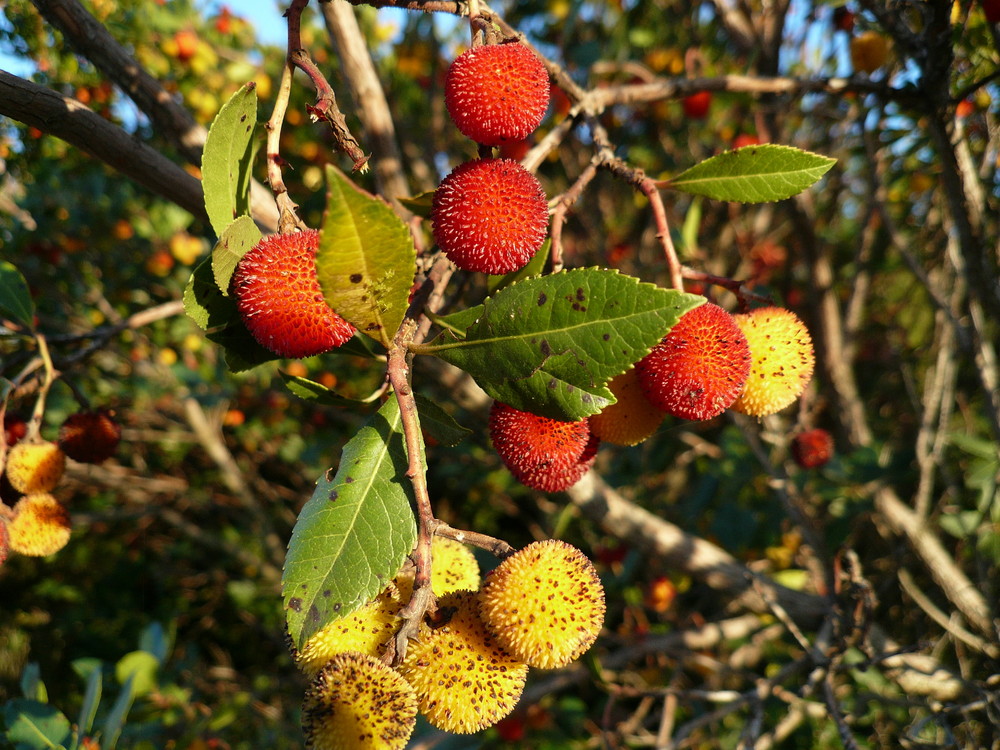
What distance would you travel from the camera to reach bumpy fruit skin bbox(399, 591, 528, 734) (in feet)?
2.19

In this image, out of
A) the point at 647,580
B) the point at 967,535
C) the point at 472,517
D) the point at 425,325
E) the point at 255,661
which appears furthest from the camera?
the point at 255,661

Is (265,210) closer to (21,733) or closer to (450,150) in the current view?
(21,733)

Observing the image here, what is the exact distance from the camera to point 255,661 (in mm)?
3730

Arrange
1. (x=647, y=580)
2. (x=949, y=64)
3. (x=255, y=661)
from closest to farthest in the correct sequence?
(x=949, y=64) < (x=647, y=580) < (x=255, y=661)

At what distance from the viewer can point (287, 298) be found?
64 cm

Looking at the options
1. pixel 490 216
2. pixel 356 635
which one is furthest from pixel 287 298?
pixel 356 635

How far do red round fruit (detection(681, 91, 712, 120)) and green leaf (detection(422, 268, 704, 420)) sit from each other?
218cm

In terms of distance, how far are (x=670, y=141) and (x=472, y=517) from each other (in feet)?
6.44

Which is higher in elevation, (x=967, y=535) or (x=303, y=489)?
(x=967, y=535)

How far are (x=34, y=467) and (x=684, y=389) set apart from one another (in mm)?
1035

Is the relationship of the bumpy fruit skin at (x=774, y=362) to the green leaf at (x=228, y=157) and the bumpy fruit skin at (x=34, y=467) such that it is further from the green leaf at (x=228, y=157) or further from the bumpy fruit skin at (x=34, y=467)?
the bumpy fruit skin at (x=34, y=467)

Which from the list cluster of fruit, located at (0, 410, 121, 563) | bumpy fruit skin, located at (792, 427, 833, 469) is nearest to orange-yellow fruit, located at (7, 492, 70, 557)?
cluster of fruit, located at (0, 410, 121, 563)

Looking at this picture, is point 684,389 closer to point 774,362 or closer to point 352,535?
point 774,362

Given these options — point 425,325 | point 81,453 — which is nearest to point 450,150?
point 81,453
